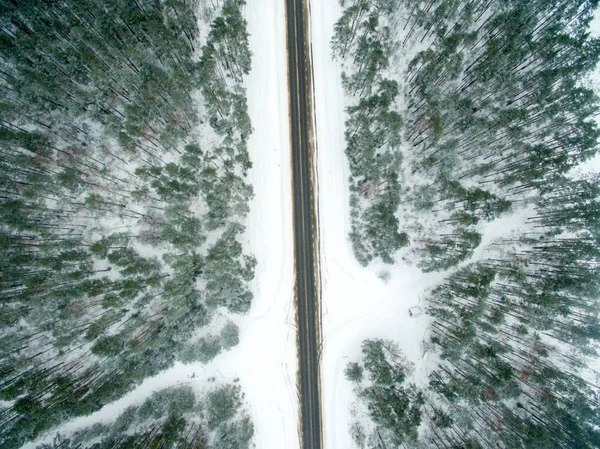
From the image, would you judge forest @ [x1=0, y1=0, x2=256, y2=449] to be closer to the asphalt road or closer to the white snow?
the asphalt road

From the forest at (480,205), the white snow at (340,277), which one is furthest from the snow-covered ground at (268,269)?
the forest at (480,205)

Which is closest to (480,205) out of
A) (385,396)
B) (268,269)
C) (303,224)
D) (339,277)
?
(339,277)

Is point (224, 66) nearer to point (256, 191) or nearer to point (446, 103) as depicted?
point (256, 191)

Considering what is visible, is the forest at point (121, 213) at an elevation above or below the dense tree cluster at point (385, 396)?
above

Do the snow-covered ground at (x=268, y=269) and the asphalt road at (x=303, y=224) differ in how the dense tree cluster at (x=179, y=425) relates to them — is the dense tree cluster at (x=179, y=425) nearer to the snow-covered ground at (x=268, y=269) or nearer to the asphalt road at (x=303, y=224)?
the snow-covered ground at (x=268, y=269)

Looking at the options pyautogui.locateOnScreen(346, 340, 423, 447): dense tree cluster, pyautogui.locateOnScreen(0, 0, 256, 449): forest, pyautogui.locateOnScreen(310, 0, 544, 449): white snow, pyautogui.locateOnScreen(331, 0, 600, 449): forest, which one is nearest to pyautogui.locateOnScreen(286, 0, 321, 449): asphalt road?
pyautogui.locateOnScreen(310, 0, 544, 449): white snow

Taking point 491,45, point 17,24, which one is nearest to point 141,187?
point 17,24
